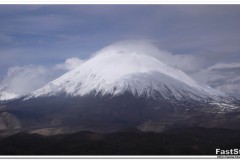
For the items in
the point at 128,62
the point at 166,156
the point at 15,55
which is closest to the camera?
the point at 166,156

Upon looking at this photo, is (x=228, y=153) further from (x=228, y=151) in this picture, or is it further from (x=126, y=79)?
(x=126, y=79)

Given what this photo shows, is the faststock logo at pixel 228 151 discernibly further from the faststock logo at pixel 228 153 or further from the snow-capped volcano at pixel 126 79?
the snow-capped volcano at pixel 126 79

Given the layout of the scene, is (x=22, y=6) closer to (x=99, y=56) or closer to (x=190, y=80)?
(x=99, y=56)

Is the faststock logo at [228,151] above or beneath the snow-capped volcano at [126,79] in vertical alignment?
beneath

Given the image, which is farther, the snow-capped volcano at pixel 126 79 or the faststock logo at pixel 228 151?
the snow-capped volcano at pixel 126 79

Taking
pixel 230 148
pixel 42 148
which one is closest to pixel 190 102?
pixel 230 148

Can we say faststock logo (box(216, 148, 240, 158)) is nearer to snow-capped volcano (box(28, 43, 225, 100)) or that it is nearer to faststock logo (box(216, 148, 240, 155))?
faststock logo (box(216, 148, 240, 155))

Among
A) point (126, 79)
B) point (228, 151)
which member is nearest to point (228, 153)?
point (228, 151)

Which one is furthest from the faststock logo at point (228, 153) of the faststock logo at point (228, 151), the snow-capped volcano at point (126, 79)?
the snow-capped volcano at point (126, 79)
